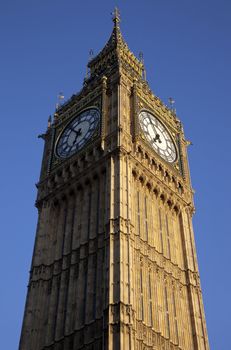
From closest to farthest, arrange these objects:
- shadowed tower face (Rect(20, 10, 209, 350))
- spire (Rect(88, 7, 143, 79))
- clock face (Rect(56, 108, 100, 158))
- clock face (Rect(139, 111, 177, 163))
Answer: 1. shadowed tower face (Rect(20, 10, 209, 350))
2. clock face (Rect(56, 108, 100, 158))
3. clock face (Rect(139, 111, 177, 163))
4. spire (Rect(88, 7, 143, 79))

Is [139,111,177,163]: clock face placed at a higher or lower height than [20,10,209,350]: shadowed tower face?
higher

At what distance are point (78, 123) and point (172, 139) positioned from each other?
8.06m

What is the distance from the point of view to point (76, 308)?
121 feet

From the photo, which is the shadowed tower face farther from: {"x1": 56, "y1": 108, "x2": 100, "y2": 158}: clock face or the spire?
the spire

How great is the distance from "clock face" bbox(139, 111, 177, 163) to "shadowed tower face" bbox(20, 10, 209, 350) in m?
0.13

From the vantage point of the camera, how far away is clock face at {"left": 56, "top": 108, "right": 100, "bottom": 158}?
47312mm

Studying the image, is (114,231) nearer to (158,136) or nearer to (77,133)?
(77,133)

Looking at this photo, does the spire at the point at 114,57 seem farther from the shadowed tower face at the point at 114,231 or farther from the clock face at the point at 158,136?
the clock face at the point at 158,136

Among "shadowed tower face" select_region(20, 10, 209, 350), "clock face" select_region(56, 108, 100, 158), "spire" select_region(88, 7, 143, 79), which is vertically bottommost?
"shadowed tower face" select_region(20, 10, 209, 350)

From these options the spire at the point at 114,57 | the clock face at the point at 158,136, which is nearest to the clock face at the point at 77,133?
the clock face at the point at 158,136

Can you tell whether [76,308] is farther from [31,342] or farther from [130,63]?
[130,63]

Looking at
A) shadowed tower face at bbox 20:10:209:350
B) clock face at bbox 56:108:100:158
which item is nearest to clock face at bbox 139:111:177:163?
shadowed tower face at bbox 20:10:209:350

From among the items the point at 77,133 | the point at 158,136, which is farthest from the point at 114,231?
the point at 158,136

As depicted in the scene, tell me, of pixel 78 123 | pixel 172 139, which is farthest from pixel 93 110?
pixel 172 139
